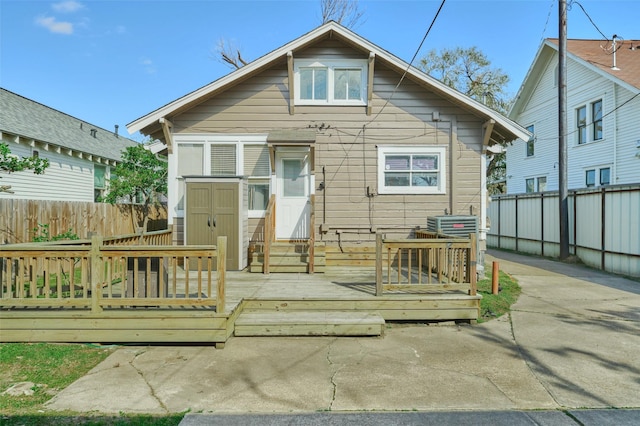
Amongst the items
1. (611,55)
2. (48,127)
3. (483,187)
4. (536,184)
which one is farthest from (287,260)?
(611,55)

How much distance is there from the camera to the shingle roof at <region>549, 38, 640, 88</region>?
1484cm

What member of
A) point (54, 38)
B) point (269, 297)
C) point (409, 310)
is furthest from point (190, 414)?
point (54, 38)

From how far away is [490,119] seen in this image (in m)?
8.71

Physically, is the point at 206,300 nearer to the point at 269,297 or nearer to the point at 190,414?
the point at 269,297

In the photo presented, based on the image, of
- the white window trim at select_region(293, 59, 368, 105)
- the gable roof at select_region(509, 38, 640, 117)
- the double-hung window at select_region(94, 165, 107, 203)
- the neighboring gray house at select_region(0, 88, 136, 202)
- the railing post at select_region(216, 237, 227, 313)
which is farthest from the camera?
the double-hung window at select_region(94, 165, 107, 203)

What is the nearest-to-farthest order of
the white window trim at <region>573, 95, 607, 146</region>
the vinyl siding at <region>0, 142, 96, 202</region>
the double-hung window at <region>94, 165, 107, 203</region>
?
the vinyl siding at <region>0, 142, 96, 202</region>
the white window trim at <region>573, 95, 607, 146</region>
the double-hung window at <region>94, 165, 107, 203</region>

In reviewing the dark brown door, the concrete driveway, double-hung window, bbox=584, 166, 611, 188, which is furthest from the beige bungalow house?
double-hung window, bbox=584, 166, 611, 188

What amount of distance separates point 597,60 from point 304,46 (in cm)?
1392

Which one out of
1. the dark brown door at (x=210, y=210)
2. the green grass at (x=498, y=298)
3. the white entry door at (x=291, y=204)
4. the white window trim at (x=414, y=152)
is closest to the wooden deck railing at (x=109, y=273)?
Answer: the dark brown door at (x=210, y=210)

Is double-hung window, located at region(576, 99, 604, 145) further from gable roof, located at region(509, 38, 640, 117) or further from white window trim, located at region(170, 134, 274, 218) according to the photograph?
white window trim, located at region(170, 134, 274, 218)

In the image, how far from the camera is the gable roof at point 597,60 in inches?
578

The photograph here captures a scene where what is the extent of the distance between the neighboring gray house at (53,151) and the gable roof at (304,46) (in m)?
6.79

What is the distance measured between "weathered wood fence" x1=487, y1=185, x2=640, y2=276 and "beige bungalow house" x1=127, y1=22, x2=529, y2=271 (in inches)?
152

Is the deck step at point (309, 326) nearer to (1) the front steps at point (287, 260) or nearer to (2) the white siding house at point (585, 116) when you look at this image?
(1) the front steps at point (287, 260)
